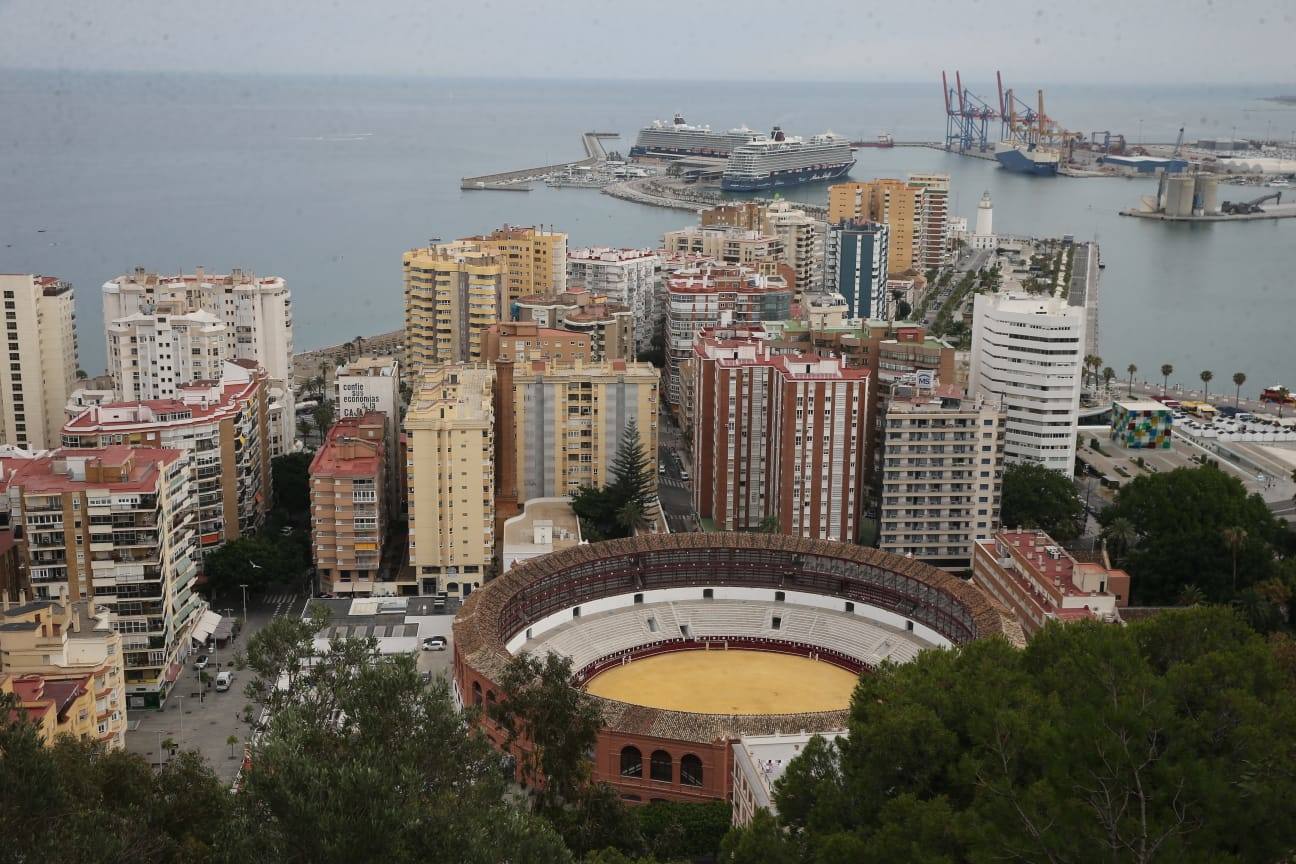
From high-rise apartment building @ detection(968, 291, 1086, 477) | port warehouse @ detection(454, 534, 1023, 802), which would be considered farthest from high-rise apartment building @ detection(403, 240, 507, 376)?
port warehouse @ detection(454, 534, 1023, 802)

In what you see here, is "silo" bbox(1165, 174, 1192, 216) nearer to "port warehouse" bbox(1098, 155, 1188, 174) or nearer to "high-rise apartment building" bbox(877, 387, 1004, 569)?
"port warehouse" bbox(1098, 155, 1188, 174)

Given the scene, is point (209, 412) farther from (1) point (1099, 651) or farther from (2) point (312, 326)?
(2) point (312, 326)

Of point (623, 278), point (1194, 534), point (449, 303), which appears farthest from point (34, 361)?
point (1194, 534)

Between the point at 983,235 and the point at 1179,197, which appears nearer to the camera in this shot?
the point at 983,235

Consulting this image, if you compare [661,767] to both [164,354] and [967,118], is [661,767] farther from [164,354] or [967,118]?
[967,118]

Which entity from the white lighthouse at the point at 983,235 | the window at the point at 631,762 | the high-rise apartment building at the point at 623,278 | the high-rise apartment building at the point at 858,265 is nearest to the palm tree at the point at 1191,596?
the window at the point at 631,762

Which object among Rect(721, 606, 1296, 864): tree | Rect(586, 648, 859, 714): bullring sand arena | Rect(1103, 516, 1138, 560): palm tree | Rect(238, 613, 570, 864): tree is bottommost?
Rect(586, 648, 859, 714): bullring sand arena

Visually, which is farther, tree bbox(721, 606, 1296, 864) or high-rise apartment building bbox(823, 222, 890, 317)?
high-rise apartment building bbox(823, 222, 890, 317)

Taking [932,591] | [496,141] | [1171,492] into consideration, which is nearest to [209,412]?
[932,591]
